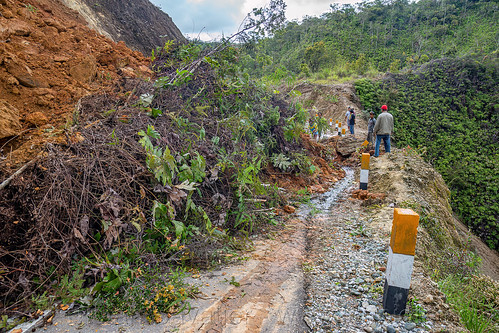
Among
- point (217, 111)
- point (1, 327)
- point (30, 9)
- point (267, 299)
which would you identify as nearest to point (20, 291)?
point (1, 327)


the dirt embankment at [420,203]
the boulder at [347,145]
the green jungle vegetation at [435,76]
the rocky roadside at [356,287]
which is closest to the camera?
the rocky roadside at [356,287]

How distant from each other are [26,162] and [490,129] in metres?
26.5

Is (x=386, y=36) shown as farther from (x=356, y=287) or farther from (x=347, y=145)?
(x=356, y=287)

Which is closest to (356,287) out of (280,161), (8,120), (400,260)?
(400,260)

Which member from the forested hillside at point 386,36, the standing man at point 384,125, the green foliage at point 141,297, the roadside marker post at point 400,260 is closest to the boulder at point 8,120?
the green foliage at point 141,297

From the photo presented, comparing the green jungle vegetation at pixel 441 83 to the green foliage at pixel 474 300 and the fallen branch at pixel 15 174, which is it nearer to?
the green foliage at pixel 474 300

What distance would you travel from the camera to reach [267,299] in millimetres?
2729

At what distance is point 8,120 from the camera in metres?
3.26

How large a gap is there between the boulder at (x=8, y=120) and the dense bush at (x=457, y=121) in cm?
1875

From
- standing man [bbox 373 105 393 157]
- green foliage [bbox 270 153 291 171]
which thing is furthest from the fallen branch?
standing man [bbox 373 105 393 157]

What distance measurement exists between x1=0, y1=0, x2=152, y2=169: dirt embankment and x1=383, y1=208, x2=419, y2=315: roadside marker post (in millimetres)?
3859

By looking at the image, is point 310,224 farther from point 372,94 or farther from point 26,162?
point 372,94

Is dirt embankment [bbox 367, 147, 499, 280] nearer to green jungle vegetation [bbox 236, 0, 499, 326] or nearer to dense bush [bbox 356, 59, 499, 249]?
green jungle vegetation [bbox 236, 0, 499, 326]

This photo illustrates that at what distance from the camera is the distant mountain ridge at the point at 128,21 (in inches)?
318
